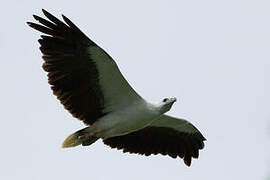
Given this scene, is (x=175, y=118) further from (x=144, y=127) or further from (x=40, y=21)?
(x=40, y=21)

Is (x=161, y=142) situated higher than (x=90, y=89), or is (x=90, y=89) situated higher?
(x=90, y=89)

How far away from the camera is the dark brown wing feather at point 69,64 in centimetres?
1638

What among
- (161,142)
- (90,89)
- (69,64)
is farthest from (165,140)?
(69,64)

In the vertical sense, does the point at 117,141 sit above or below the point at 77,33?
below

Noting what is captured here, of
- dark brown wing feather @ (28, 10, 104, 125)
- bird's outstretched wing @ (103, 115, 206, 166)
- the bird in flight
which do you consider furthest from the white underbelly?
bird's outstretched wing @ (103, 115, 206, 166)

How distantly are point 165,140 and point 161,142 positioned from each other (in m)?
0.11

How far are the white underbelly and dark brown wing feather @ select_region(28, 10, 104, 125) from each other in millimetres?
526

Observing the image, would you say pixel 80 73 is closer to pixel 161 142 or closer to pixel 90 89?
pixel 90 89

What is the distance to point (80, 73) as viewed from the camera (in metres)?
16.8

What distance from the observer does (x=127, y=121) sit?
17.1 m

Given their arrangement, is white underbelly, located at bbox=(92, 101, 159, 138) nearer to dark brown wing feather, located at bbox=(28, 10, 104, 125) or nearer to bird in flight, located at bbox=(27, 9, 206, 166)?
bird in flight, located at bbox=(27, 9, 206, 166)

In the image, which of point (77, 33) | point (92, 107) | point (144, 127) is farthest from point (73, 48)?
point (144, 127)

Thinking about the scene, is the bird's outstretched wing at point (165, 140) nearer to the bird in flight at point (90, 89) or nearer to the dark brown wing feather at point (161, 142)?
the dark brown wing feather at point (161, 142)

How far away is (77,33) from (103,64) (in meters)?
0.85
